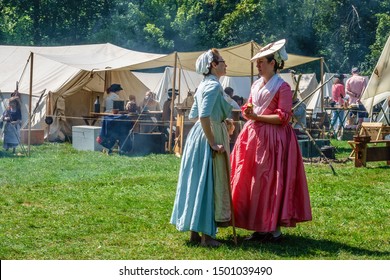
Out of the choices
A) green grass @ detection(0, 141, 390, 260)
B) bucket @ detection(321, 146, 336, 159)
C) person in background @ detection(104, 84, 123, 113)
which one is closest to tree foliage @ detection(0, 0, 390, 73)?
person in background @ detection(104, 84, 123, 113)

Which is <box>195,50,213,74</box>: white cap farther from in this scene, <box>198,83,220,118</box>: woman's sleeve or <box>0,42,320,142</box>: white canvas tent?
<box>0,42,320,142</box>: white canvas tent

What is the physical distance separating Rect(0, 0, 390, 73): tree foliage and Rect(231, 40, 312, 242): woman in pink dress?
954 inches

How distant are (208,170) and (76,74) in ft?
44.4

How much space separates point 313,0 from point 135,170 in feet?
72.2

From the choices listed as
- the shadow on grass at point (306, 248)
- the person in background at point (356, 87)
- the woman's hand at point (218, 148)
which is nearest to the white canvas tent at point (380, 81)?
the person in background at point (356, 87)

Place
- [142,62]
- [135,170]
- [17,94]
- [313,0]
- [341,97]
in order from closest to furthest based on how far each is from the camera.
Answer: [135,170], [142,62], [17,94], [341,97], [313,0]

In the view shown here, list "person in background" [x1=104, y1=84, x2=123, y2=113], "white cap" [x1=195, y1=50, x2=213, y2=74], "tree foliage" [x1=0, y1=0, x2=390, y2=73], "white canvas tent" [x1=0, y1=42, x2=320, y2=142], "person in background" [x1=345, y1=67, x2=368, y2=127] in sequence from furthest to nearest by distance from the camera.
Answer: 1. "tree foliage" [x1=0, y1=0, x2=390, y2=73]
2. "person in background" [x1=345, y1=67, x2=368, y2=127]
3. "person in background" [x1=104, y1=84, x2=123, y2=113]
4. "white canvas tent" [x1=0, y1=42, x2=320, y2=142]
5. "white cap" [x1=195, y1=50, x2=213, y2=74]

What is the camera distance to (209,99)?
6.43 m

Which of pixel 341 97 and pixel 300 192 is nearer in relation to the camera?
pixel 300 192

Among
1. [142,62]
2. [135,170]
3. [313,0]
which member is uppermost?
[313,0]

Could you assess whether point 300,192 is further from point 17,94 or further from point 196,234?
point 17,94

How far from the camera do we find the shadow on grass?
6.45 meters

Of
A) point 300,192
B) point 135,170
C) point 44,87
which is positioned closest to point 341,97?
point 44,87

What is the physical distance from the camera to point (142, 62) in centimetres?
1655
